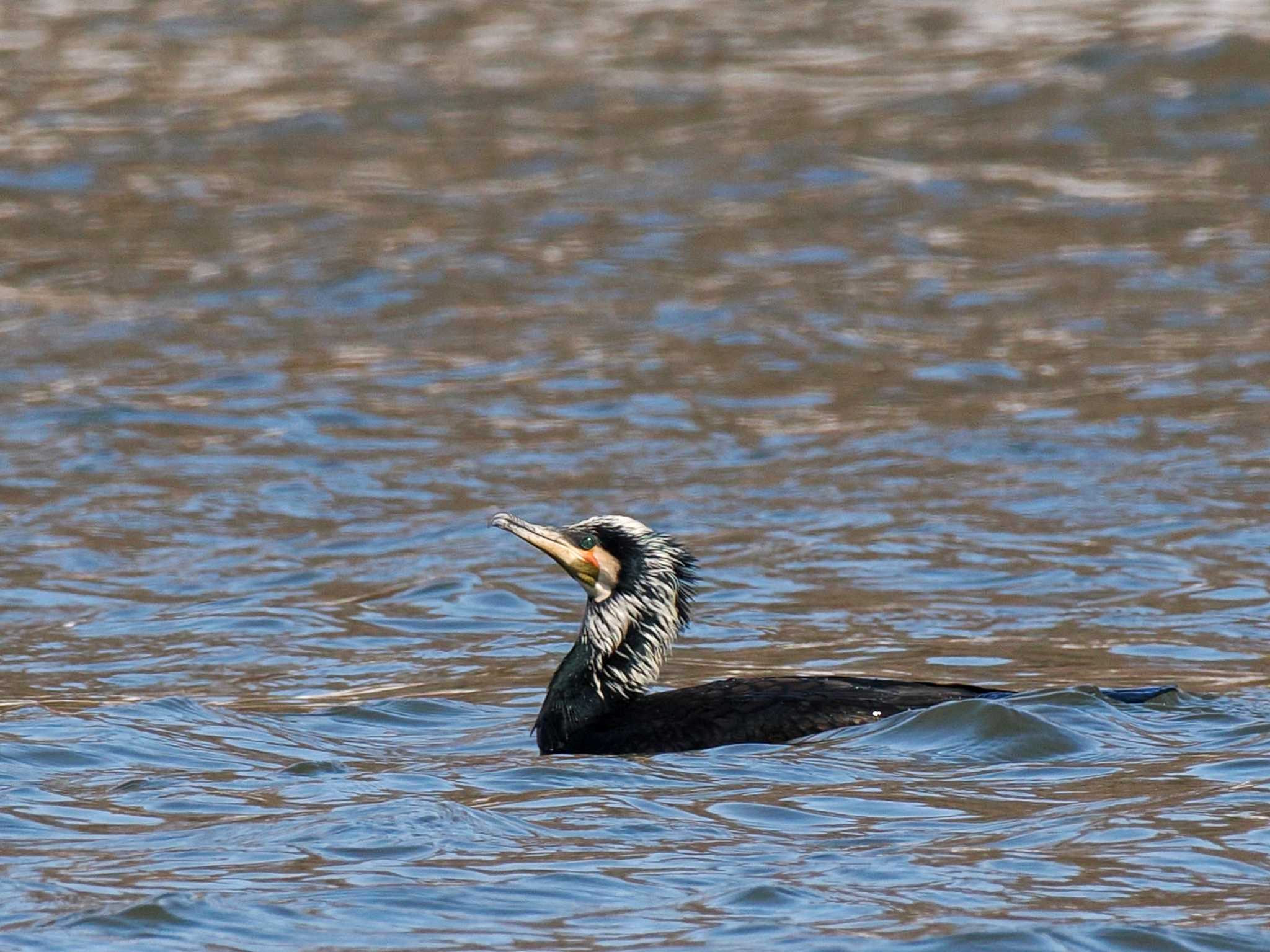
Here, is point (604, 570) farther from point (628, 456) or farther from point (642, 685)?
point (628, 456)

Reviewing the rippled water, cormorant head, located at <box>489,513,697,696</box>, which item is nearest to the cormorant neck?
cormorant head, located at <box>489,513,697,696</box>

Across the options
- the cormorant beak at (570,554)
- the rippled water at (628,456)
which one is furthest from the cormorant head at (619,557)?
the rippled water at (628,456)

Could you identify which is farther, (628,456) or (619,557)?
(628,456)

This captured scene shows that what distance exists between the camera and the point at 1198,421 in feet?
48.3

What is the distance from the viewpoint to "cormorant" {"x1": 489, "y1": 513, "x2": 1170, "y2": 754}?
8.54 meters

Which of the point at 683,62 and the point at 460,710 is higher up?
the point at 683,62

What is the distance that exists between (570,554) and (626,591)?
26 centimetres

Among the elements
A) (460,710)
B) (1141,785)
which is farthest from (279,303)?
(1141,785)

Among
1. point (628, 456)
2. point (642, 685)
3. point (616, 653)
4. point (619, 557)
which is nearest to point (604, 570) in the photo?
point (619, 557)

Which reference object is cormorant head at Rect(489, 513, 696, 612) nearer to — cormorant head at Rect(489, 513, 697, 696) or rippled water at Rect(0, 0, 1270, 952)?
cormorant head at Rect(489, 513, 697, 696)

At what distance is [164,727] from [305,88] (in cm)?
1448

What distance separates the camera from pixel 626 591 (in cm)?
903

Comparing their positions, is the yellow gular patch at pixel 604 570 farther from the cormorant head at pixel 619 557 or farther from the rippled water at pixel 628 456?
the rippled water at pixel 628 456

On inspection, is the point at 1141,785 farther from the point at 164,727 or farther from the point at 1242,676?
the point at 164,727
